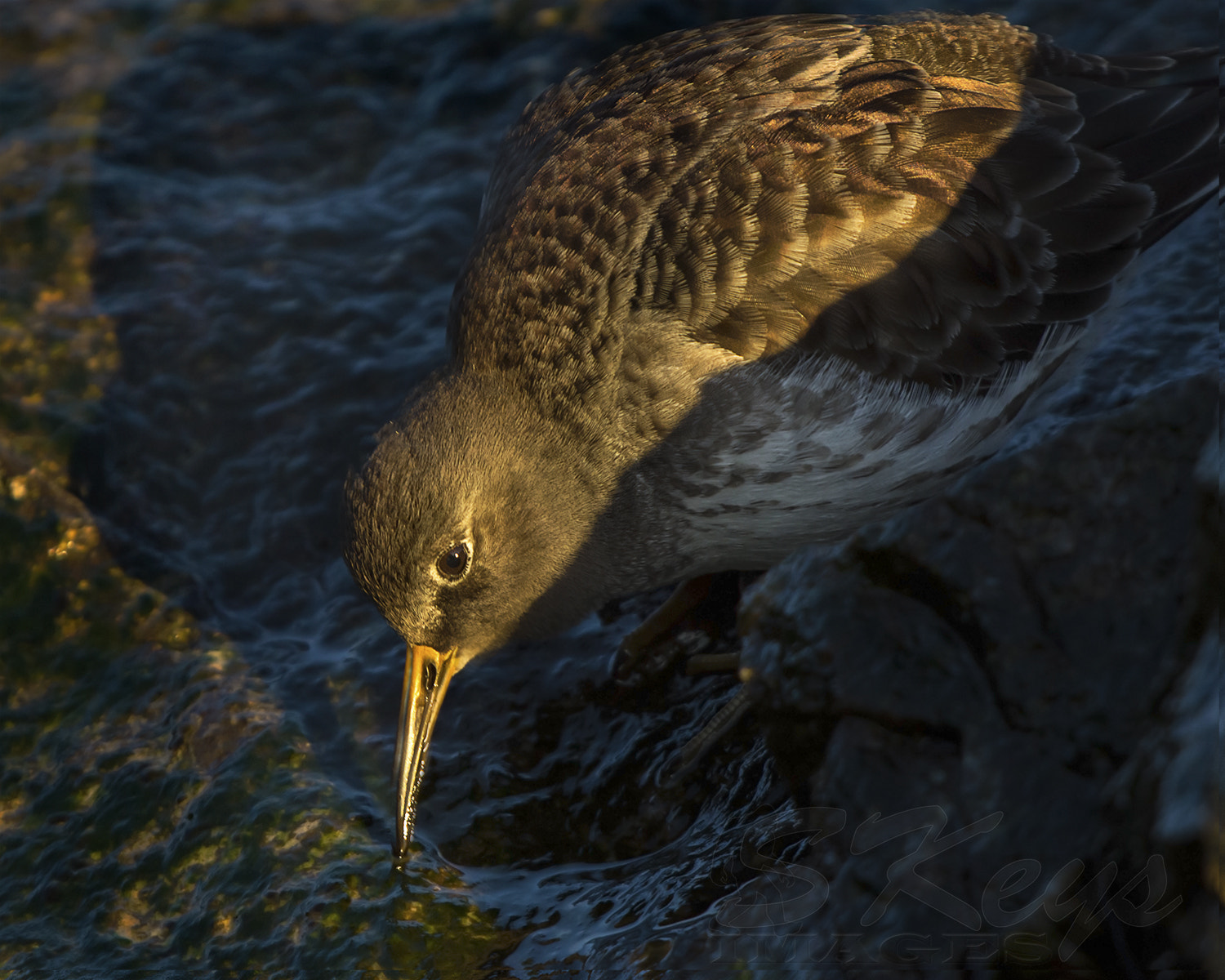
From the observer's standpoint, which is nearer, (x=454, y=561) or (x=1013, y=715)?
(x=1013, y=715)

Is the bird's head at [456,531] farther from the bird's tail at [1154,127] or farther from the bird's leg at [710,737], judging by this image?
the bird's tail at [1154,127]

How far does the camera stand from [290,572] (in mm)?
5742

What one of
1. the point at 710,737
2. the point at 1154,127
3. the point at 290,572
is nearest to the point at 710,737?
the point at 710,737

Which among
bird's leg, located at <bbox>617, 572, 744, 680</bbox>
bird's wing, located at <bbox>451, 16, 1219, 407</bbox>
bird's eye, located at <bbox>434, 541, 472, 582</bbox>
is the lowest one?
bird's leg, located at <bbox>617, 572, 744, 680</bbox>

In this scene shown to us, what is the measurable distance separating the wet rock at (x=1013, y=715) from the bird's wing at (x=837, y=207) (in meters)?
1.21

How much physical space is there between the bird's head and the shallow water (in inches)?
12.3

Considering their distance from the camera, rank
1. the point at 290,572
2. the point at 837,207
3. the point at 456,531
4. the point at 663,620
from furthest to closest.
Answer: the point at 290,572
the point at 663,620
the point at 456,531
the point at 837,207

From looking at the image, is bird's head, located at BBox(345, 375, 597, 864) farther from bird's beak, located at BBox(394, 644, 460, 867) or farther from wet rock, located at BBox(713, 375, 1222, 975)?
wet rock, located at BBox(713, 375, 1222, 975)

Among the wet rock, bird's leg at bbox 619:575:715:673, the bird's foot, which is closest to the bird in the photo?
bird's leg at bbox 619:575:715:673

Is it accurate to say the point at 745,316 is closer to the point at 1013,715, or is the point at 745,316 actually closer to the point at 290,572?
the point at 1013,715

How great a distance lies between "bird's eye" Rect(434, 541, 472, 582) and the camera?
4.58m

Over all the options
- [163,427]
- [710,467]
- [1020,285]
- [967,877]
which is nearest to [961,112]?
[1020,285]

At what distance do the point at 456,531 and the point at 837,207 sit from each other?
1823 mm

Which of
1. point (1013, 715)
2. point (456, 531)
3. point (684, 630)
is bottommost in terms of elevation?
point (684, 630)
